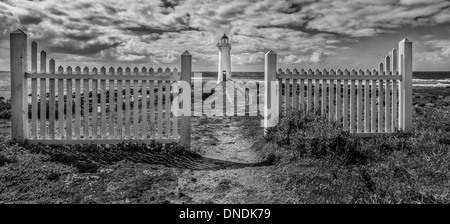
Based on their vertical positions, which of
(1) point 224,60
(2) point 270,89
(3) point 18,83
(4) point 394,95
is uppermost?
(1) point 224,60

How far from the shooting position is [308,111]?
7789mm

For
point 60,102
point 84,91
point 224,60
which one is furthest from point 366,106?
point 224,60

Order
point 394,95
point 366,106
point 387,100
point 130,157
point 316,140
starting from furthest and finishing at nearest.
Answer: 1. point 394,95
2. point 387,100
3. point 366,106
4. point 130,157
5. point 316,140

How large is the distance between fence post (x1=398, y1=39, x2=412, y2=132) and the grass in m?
0.45

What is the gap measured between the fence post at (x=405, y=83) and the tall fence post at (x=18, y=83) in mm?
9015

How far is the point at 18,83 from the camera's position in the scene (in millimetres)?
6824

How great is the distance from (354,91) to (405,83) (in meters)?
1.33

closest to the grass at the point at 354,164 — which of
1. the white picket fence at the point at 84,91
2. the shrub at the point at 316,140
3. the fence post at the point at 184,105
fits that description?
the shrub at the point at 316,140

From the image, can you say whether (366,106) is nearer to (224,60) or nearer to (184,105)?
(184,105)

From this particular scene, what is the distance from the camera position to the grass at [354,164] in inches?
155

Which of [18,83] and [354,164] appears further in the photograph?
[18,83]
